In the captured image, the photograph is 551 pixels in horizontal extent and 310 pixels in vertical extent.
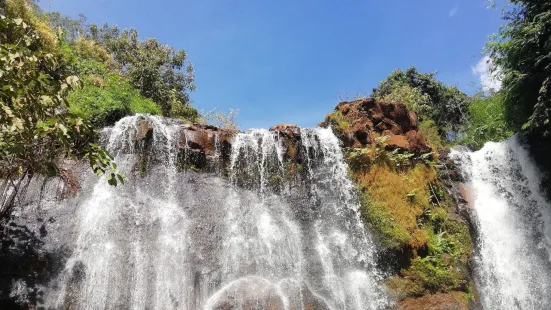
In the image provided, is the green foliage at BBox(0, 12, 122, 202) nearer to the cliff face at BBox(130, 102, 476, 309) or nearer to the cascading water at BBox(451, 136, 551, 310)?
the cliff face at BBox(130, 102, 476, 309)

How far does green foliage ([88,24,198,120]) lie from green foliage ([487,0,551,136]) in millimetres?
14991

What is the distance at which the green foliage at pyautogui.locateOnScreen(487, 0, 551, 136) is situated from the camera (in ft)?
38.8

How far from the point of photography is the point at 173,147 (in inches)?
492

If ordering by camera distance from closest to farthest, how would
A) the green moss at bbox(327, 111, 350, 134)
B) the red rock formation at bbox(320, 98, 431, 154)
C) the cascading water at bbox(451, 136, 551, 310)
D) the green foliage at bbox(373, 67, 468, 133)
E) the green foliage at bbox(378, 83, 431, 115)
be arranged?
Result: the cascading water at bbox(451, 136, 551, 310) → the red rock formation at bbox(320, 98, 431, 154) → the green moss at bbox(327, 111, 350, 134) → the green foliage at bbox(378, 83, 431, 115) → the green foliage at bbox(373, 67, 468, 133)

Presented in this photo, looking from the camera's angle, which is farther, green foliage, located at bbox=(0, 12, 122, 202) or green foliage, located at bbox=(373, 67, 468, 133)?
green foliage, located at bbox=(373, 67, 468, 133)

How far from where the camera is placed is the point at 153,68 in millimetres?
21797

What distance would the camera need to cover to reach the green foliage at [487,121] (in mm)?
17297

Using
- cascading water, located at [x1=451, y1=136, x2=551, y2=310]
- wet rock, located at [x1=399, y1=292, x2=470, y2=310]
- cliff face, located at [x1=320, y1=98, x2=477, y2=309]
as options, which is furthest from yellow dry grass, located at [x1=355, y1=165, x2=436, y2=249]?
cascading water, located at [x1=451, y1=136, x2=551, y2=310]

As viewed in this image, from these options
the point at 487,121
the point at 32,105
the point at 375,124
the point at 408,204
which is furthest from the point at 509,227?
the point at 32,105

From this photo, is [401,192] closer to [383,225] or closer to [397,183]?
[397,183]

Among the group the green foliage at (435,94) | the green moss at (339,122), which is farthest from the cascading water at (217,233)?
the green foliage at (435,94)

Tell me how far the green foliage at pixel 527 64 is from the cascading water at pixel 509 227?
4.90ft

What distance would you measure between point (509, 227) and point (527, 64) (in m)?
5.13

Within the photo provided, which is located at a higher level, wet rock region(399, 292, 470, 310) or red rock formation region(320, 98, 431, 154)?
red rock formation region(320, 98, 431, 154)
